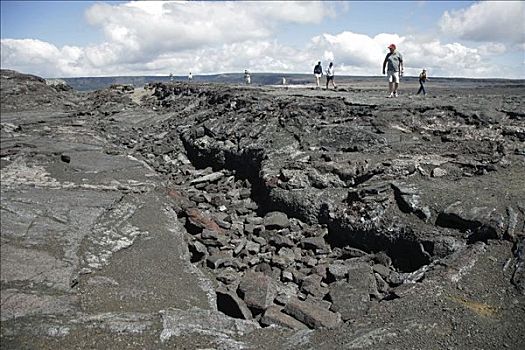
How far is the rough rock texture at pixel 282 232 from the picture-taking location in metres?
4.13

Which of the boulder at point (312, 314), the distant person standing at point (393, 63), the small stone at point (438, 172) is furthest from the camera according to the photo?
the distant person standing at point (393, 63)

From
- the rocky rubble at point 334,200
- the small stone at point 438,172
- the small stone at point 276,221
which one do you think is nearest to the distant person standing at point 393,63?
the rocky rubble at point 334,200

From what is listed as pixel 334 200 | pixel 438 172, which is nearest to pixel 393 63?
pixel 438 172

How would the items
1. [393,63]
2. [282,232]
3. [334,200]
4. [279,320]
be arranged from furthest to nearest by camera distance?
[393,63], [334,200], [282,232], [279,320]

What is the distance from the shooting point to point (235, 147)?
10.6 m

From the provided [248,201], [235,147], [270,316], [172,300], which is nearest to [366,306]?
[270,316]

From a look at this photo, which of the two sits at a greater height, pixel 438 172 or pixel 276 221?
pixel 438 172

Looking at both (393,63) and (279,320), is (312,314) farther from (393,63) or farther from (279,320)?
(393,63)

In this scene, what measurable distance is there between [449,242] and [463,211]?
0.55m

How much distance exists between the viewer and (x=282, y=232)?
7.15 m

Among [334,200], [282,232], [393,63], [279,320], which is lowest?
[279,320]

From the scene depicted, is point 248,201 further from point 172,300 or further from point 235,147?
point 172,300

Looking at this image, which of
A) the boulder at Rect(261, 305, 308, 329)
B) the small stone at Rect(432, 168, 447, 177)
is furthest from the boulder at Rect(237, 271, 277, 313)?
the small stone at Rect(432, 168, 447, 177)

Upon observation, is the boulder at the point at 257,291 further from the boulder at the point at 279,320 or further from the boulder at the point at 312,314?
the boulder at the point at 312,314
